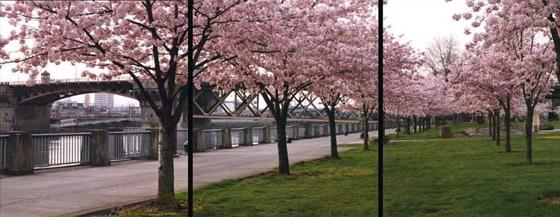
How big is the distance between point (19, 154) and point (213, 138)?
15027 mm

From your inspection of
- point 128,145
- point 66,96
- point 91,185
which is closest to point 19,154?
point 91,185

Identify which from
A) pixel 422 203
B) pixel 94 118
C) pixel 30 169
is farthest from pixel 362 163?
pixel 94 118

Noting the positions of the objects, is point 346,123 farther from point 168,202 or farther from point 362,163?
point 168,202

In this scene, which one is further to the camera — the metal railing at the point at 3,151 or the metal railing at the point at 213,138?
the metal railing at the point at 213,138

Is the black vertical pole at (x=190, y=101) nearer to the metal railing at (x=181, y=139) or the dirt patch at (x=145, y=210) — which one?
the dirt patch at (x=145, y=210)

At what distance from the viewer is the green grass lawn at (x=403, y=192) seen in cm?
846

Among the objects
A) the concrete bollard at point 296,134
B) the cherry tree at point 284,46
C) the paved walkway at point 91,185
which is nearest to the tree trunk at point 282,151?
the cherry tree at point 284,46

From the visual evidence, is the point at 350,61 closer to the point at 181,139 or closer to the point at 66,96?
the point at 181,139

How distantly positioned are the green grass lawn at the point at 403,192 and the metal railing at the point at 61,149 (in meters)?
6.74

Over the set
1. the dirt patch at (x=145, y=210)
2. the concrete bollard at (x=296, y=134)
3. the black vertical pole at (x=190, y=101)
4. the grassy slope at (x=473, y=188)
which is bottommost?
the dirt patch at (x=145, y=210)

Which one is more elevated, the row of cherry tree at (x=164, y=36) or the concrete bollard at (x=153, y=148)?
the row of cherry tree at (x=164, y=36)

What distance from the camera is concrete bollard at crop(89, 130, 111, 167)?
58.5 ft

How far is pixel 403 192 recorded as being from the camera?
10.5m

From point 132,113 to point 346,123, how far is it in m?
34.6
